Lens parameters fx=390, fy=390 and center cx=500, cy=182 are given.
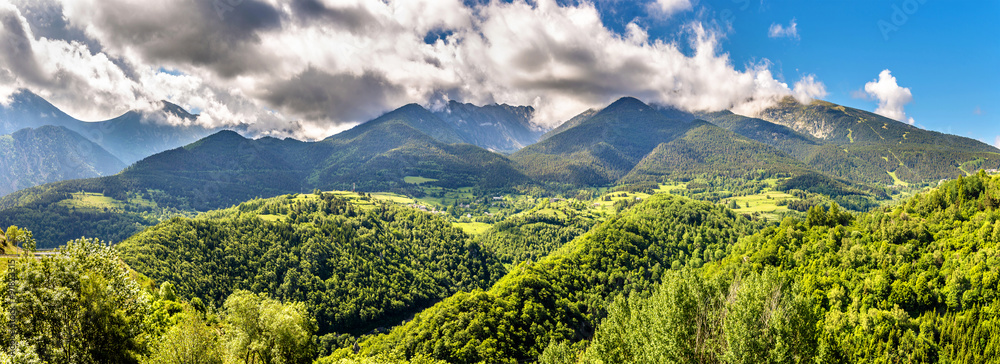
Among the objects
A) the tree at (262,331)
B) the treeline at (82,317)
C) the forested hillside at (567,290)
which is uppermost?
the treeline at (82,317)

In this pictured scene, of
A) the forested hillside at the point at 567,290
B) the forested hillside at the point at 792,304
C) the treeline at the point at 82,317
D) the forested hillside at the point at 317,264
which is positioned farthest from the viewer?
the forested hillside at the point at 317,264

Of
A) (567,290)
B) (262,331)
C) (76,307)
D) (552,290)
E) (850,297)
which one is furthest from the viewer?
(567,290)

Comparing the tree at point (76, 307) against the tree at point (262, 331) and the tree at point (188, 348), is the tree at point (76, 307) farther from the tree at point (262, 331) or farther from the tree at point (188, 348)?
the tree at point (262, 331)

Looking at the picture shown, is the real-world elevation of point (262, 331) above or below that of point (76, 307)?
below

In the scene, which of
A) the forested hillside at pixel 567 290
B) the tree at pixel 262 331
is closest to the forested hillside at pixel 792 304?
the forested hillside at pixel 567 290

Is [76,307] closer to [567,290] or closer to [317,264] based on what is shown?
[567,290]

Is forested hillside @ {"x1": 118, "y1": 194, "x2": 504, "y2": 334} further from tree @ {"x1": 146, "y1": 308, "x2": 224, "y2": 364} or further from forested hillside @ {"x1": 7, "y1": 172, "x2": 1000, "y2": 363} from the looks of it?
tree @ {"x1": 146, "y1": 308, "x2": 224, "y2": 364}

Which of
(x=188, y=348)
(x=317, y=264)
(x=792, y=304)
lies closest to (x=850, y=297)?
(x=792, y=304)

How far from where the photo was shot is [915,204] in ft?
287

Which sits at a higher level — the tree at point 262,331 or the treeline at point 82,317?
the treeline at point 82,317

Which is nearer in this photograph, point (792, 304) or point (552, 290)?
point (792, 304)

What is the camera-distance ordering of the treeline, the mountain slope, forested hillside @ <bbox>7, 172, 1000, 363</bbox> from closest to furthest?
the treeline < forested hillside @ <bbox>7, 172, 1000, 363</bbox> < the mountain slope

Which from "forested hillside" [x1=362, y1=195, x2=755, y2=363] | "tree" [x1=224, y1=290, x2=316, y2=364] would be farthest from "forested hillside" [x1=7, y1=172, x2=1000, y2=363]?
"forested hillside" [x1=362, y1=195, x2=755, y2=363]

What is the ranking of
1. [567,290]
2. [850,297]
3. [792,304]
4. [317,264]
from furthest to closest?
[317,264], [567,290], [850,297], [792,304]
